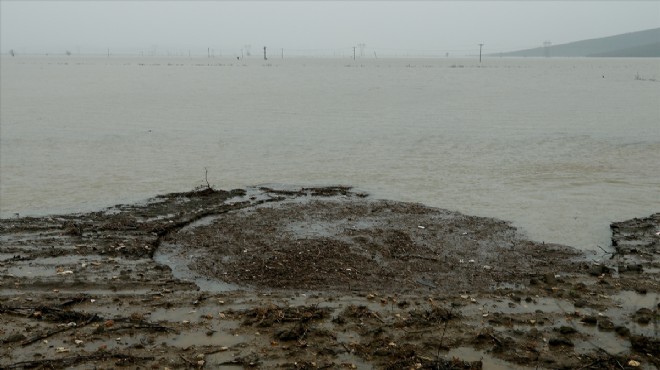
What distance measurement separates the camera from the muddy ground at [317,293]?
21.6ft

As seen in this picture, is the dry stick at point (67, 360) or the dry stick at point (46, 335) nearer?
the dry stick at point (67, 360)

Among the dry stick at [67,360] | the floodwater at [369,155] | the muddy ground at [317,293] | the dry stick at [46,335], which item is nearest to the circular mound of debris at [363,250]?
the muddy ground at [317,293]

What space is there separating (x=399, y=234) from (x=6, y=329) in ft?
22.3

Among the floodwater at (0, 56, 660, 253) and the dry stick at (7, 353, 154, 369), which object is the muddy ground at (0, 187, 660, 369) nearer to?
the dry stick at (7, 353, 154, 369)

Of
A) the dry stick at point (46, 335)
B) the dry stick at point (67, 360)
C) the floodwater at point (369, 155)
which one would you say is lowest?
the dry stick at point (67, 360)

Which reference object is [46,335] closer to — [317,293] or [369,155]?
[317,293]

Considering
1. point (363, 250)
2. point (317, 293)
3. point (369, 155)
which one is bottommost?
point (317, 293)

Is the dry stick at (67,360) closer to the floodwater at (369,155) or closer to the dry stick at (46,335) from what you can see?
the dry stick at (46,335)

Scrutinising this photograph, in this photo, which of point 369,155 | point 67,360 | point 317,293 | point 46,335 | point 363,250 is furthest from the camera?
point 369,155

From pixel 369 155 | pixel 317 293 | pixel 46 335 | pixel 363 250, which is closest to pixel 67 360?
pixel 46 335

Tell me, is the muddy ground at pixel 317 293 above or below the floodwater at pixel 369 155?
below

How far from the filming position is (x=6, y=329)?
710 centimetres

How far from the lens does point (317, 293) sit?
27.5 ft

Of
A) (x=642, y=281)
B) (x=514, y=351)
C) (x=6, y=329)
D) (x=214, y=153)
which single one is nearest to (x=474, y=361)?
(x=514, y=351)
